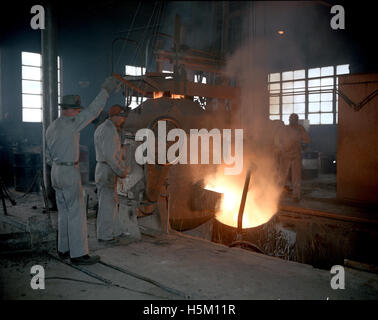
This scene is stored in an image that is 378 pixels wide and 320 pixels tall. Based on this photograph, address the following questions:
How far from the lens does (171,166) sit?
5.79m

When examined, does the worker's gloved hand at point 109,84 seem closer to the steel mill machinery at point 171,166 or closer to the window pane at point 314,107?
the steel mill machinery at point 171,166

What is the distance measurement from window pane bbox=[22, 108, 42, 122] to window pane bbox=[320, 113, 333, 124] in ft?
37.3

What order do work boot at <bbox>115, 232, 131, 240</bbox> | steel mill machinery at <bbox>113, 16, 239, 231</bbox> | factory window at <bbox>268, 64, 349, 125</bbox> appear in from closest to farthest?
work boot at <bbox>115, 232, 131, 240</bbox> < steel mill machinery at <bbox>113, 16, 239, 231</bbox> < factory window at <bbox>268, 64, 349, 125</bbox>

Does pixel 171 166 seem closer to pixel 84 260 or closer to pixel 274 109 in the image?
pixel 84 260

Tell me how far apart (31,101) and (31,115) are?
495 mm

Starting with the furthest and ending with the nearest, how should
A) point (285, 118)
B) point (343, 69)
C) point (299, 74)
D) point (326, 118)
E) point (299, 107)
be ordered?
point (285, 118) → point (299, 107) → point (299, 74) → point (326, 118) → point (343, 69)

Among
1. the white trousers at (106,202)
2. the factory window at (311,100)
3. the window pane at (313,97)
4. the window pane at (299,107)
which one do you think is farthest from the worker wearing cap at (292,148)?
the window pane at (299,107)

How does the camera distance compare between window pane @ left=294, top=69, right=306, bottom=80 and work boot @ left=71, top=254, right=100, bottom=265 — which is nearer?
work boot @ left=71, top=254, right=100, bottom=265

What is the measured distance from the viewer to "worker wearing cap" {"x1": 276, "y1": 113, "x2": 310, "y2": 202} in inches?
318

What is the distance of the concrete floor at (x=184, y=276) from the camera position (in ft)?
10.7

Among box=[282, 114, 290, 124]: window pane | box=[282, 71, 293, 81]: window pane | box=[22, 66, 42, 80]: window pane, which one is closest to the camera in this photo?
box=[22, 66, 42, 80]: window pane

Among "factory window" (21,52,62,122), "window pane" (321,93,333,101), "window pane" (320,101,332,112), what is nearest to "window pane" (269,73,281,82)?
"window pane" (321,93,333,101)

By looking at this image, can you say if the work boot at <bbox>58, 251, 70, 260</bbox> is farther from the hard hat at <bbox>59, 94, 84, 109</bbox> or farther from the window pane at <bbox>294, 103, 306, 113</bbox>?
the window pane at <bbox>294, 103, 306, 113</bbox>

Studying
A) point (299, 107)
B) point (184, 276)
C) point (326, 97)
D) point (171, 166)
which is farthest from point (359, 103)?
point (299, 107)
